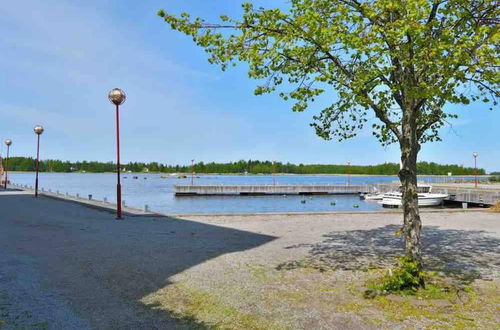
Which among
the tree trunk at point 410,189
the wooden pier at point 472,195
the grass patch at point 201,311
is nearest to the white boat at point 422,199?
the wooden pier at point 472,195

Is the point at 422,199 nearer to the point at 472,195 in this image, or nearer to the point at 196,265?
the point at 472,195

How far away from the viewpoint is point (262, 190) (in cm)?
7931

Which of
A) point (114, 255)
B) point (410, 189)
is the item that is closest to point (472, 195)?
point (410, 189)

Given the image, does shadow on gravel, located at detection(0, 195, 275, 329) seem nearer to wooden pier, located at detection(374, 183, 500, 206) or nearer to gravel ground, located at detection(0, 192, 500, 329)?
gravel ground, located at detection(0, 192, 500, 329)

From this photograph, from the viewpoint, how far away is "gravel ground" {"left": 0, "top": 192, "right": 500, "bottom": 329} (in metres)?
5.64

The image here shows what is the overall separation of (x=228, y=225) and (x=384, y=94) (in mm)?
10140

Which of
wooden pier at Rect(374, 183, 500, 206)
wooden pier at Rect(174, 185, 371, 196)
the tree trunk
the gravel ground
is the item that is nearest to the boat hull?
wooden pier at Rect(374, 183, 500, 206)

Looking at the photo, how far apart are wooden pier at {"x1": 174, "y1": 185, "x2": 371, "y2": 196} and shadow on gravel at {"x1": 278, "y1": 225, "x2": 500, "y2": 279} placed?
62549 mm

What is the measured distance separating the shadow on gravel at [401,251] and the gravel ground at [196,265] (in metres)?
0.03

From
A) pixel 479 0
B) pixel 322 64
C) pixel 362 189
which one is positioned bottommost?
pixel 362 189

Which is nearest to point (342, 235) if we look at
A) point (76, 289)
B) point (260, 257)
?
point (260, 257)

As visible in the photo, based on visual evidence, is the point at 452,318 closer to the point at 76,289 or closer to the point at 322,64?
the point at 322,64

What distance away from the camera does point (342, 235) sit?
1337cm

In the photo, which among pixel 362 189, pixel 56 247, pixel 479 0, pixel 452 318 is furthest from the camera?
pixel 362 189
